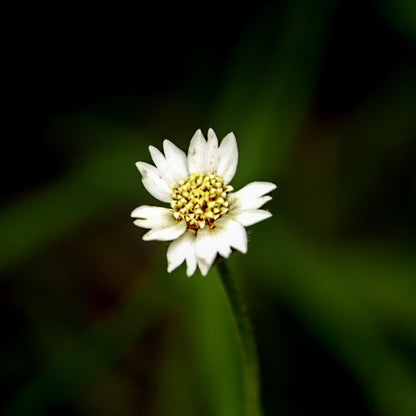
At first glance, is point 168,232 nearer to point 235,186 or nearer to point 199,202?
point 199,202

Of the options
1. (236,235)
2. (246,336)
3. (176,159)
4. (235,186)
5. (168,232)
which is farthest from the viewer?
(235,186)

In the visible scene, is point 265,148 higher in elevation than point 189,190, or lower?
higher

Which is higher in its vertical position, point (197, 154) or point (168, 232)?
point (197, 154)

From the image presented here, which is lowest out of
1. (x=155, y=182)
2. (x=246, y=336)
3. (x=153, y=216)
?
(x=246, y=336)

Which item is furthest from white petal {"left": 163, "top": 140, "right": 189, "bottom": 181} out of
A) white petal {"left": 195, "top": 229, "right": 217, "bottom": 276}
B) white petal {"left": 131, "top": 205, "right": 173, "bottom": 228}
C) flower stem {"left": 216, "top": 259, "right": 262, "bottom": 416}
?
flower stem {"left": 216, "top": 259, "right": 262, "bottom": 416}

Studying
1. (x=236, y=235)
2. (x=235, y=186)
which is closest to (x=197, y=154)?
(x=236, y=235)
